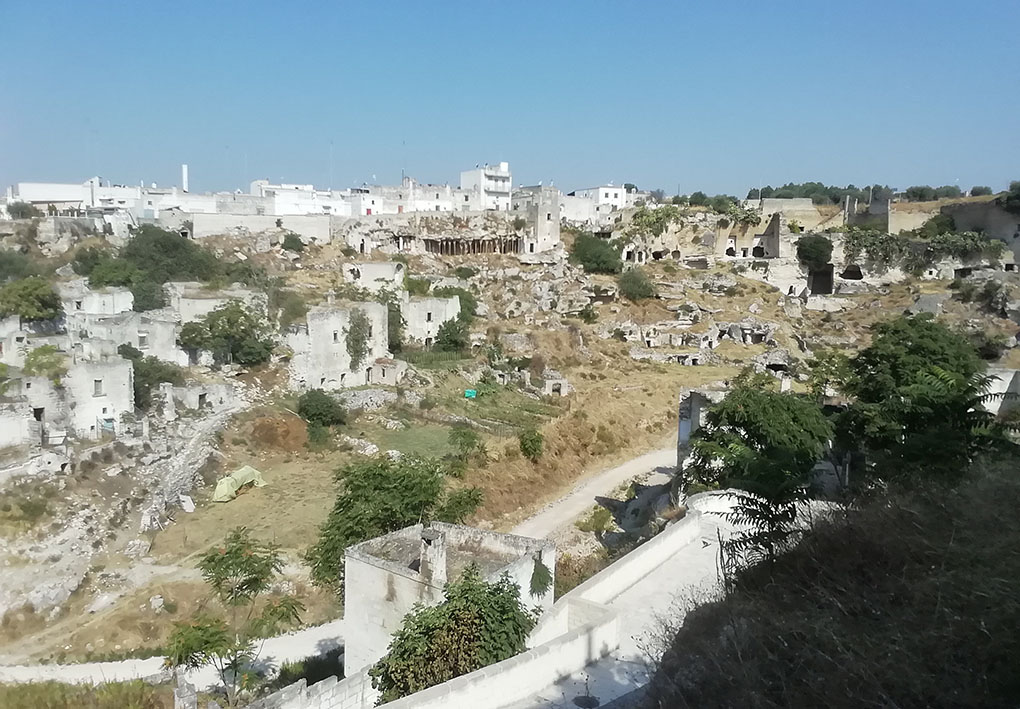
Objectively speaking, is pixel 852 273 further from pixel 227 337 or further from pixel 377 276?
pixel 227 337

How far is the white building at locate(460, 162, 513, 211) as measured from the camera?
6788cm

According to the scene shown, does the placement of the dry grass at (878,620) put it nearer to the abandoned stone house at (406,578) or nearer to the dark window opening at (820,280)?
the abandoned stone house at (406,578)

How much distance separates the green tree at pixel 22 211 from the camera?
48.1m

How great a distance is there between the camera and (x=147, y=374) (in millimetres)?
22875

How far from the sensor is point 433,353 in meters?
32.6

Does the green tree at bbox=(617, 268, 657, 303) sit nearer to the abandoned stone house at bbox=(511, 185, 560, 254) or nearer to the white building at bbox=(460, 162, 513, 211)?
the abandoned stone house at bbox=(511, 185, 560, 254)

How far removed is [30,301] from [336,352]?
10716mm

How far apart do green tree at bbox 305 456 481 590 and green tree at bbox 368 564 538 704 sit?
4175 mm

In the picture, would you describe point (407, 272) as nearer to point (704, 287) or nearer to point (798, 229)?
point (704, 287)

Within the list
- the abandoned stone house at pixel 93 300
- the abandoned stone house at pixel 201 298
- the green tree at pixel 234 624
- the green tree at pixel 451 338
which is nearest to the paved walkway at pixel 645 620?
the green tree at pixel 234 624

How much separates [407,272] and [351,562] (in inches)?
1323

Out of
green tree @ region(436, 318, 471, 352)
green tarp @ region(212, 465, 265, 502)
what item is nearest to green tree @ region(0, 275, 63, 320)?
green tarp @ region(212, 465, 265, 502)

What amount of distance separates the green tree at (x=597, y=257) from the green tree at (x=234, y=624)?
3582 centimetres

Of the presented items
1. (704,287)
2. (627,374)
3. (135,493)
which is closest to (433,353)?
(627,374)
